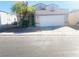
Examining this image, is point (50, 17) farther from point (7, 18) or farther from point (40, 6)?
point (7, 18)

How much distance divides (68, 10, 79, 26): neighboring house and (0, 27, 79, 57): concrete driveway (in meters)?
0.15

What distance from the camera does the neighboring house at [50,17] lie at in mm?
5070

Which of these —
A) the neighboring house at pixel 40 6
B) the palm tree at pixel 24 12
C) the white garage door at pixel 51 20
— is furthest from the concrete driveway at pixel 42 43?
the neighboring house at pixel 40 6

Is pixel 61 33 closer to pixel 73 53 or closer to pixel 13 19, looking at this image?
pixel 73 53

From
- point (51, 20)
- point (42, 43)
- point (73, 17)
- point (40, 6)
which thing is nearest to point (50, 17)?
point (51, 20)

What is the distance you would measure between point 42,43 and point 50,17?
654mm

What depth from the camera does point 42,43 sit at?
5445mm

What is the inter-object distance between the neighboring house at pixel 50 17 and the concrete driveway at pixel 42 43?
157 mm

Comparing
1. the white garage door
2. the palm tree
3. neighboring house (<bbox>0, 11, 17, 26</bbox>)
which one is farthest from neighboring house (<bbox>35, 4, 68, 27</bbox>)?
neighboring house (<bbox>0, 11, 17, 26</bbox>)

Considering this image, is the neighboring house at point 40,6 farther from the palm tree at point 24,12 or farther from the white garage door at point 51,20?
the white garage door at point 51,20

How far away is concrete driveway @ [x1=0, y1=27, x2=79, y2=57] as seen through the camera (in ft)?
17.0

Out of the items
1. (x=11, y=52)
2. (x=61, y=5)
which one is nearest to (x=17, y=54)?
(x=11, y=52)

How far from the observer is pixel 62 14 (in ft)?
16.6

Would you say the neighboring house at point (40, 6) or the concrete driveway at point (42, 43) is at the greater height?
the neighboring house at point (40, 6)
